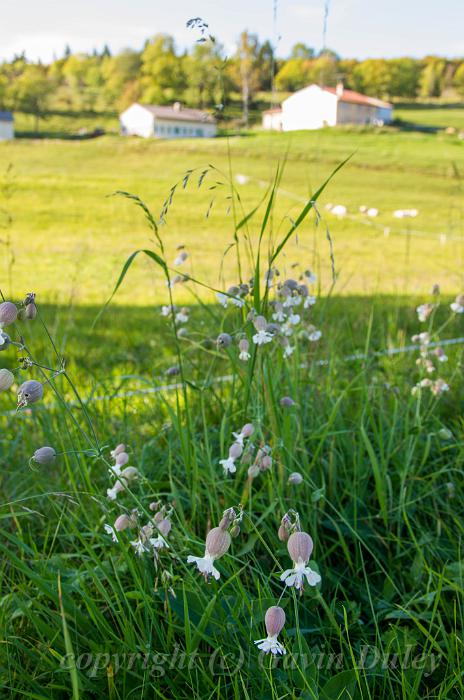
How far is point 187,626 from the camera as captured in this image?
875mm

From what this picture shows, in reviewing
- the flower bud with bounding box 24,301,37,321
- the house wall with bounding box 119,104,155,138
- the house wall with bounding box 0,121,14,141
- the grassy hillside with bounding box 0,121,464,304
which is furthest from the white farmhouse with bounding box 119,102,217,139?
the flower bud with bounding box 24,301,37,321

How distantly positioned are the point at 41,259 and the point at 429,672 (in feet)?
25.4

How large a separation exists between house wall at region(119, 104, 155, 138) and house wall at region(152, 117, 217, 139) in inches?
17.4

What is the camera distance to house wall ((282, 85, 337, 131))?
167 cm

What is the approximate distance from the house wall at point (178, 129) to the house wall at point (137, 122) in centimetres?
44

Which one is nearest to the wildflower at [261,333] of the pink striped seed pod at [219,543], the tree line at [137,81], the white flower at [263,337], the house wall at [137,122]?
the white flower at [263,337]

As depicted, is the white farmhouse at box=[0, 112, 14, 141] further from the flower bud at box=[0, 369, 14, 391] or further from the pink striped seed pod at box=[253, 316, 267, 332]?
the flower bud at box=[0, 369, 14, 391]

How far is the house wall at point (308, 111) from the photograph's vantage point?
1.67 metres

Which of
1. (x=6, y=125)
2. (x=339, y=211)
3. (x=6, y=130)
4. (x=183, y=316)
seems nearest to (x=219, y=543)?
(x=183, y=316)

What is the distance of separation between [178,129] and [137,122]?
254 cm

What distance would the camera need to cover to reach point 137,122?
36.4 meters

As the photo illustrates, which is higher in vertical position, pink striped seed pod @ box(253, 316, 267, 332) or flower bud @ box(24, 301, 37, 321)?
flower bud @ box(24, 301, 37, 321)

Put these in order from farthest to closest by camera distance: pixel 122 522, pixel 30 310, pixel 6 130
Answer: pixel 6 130 → pixel 122 522 → pixel 30 310

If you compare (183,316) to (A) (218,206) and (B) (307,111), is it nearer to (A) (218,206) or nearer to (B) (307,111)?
(B) (307,111)
